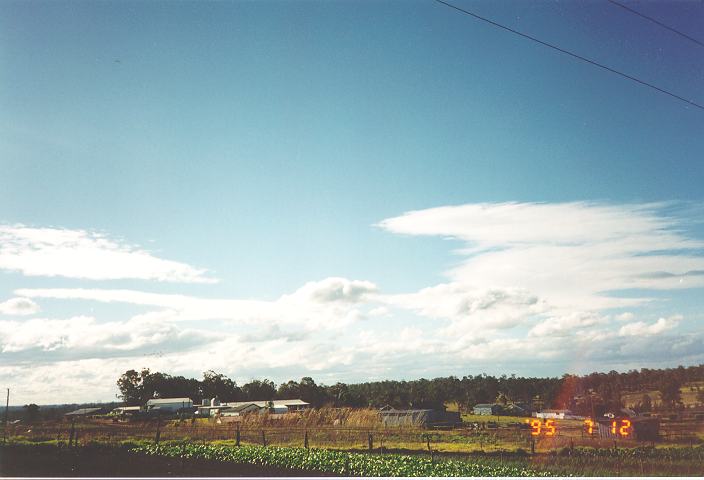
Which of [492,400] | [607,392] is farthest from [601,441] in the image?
[492,400]

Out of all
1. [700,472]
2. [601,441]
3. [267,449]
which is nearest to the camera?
[700,472]

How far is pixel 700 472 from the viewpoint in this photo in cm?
2417

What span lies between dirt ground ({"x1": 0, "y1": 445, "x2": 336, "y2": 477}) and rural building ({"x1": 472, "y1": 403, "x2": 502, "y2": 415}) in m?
45.2

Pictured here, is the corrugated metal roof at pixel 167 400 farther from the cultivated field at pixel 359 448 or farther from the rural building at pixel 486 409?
the rural building at pixel 486 409

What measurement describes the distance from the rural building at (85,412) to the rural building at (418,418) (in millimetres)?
25434

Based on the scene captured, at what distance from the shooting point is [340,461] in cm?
2292

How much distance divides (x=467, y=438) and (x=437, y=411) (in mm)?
18555

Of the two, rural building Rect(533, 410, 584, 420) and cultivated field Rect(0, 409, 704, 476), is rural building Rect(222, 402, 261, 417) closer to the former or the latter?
cultivated field Rect(0, 409, 704, 476)

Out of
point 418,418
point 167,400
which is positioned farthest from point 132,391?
point 418,418

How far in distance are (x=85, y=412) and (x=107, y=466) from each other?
22.2 m

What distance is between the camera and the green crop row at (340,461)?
67.1 ft

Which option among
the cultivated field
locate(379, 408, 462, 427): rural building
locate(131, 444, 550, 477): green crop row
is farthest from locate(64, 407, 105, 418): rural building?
locate(379, 408, 462, 427): rural building

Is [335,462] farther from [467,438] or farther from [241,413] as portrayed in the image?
[241,413]

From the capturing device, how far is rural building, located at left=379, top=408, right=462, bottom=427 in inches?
1820
